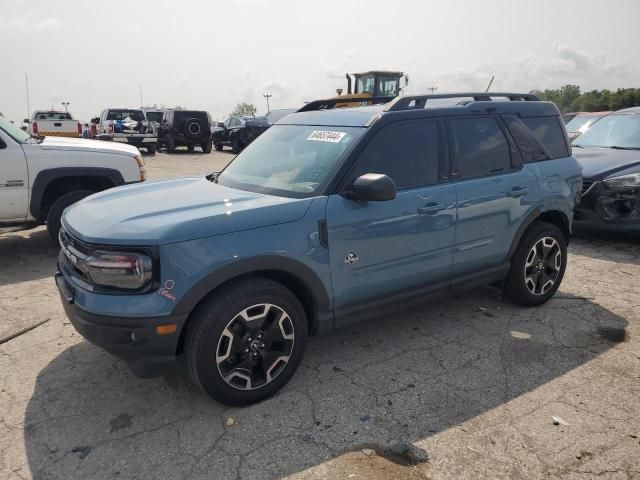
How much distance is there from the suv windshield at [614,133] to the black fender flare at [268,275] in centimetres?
624

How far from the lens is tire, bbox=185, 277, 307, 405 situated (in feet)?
9.14

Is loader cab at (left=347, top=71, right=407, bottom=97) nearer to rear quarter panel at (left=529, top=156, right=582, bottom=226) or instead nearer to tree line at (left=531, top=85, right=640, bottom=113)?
tree line at (left=531, top=85, right=640, bottom=113)

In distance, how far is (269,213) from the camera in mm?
2971

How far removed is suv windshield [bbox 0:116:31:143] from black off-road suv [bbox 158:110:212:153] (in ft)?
51.2

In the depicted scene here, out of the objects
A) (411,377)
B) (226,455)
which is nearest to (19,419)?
(226,455)

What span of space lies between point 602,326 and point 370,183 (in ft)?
8.41

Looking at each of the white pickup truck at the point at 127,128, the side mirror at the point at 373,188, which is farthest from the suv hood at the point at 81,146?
the white pickup truck at the point at 127,128

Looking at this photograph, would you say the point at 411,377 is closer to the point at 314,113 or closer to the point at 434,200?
the point at 434,200

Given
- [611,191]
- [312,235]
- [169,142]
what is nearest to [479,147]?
[312,235]

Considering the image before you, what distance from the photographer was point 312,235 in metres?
3.07

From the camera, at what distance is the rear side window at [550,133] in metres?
4.48

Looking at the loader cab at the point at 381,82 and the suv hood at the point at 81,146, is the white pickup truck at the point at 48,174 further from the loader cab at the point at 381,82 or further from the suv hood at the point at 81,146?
the loader cab at the point at 381,82

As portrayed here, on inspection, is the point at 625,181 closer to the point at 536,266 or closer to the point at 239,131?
the point at 536,266

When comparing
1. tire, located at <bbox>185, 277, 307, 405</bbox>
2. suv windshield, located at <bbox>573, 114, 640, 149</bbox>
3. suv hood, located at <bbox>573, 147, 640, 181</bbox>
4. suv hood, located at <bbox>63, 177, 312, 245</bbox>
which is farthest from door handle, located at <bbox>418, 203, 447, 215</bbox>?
suv windshield, located at <bbox>573, 114, 640, 149</bbox>
